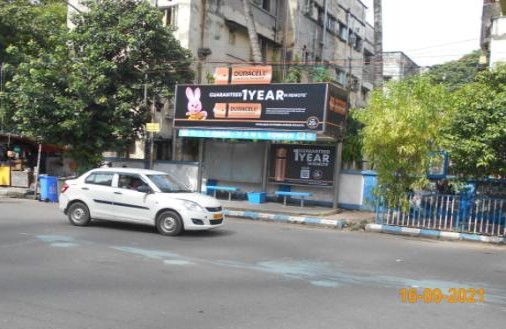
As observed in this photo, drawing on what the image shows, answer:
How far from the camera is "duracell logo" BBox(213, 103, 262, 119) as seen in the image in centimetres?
1886

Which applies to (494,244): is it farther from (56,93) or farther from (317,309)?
(56,93)

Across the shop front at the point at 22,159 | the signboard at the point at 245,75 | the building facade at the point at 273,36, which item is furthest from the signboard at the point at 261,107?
the shop front at the point at 22,159

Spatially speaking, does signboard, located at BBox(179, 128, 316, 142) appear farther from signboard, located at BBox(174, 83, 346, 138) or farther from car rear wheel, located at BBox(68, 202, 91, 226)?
car rear wheel, located at BBox(68, 202, 91, 226)

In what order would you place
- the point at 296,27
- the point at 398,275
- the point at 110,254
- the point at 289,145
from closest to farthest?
the point at 398,275 < the point at 110,254 < the point at 289,145 < the point at 296,27

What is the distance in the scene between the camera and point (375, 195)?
15.5 m

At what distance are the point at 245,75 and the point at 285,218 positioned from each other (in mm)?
5773

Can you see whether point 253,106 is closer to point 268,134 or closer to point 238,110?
point 238,110

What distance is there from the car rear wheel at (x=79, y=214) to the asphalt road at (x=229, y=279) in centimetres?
22

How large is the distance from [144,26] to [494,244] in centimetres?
1502

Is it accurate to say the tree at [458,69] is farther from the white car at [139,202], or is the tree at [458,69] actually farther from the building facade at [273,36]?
the white car at [139,202]

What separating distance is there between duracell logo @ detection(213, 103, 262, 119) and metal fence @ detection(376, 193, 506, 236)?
19.0 feet

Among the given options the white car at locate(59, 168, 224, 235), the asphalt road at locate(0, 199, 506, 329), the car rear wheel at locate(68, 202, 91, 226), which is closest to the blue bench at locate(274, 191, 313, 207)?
the asphalt road at locate(0, 199, 506, 329)

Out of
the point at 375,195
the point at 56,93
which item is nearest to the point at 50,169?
the point at 56,93
